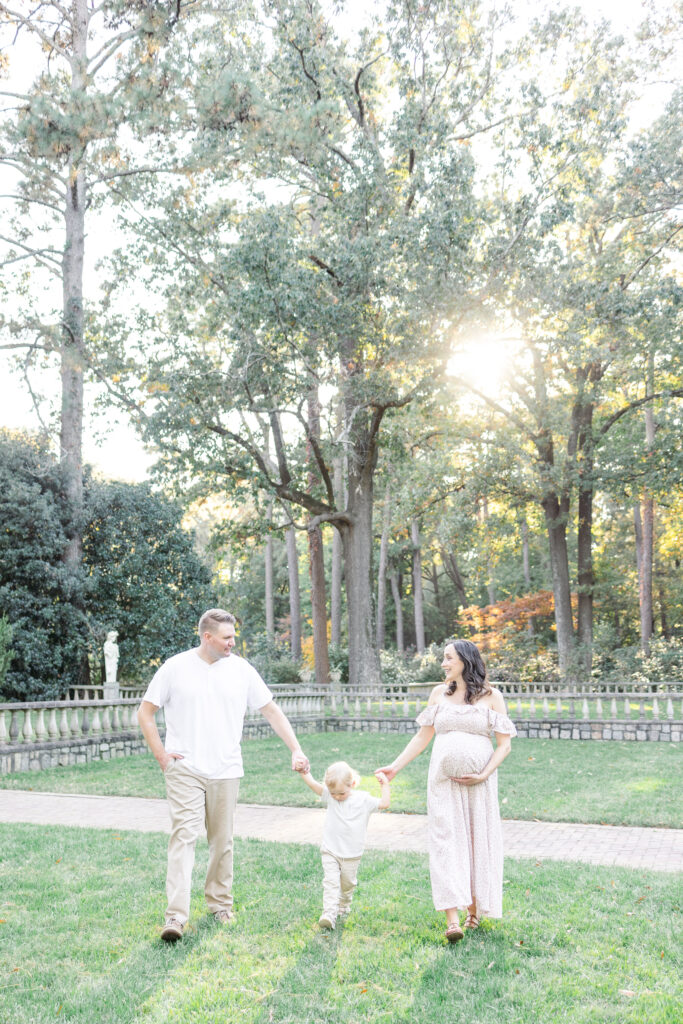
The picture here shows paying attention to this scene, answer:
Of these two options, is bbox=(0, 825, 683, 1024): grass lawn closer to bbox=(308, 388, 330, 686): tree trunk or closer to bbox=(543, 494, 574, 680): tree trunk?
bbox=(308, 388, 330, 686): tree trunk

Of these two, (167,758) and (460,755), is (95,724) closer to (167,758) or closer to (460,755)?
Result: (167,758)

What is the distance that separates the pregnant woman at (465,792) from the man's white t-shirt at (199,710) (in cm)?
102

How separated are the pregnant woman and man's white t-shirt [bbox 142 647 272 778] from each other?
1021 mm

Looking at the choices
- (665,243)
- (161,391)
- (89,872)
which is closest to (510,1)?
(665,243)

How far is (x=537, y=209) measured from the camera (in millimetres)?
18922

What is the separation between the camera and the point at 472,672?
208 inches

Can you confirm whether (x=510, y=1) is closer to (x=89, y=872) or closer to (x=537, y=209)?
(x=537, y=209)

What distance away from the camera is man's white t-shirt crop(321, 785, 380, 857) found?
5.20 metres

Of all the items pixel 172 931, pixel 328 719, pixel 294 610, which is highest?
pixel 294 610

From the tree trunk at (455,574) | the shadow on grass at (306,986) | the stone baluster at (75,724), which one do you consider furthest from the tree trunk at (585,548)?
the shadow on grass at (306,986)

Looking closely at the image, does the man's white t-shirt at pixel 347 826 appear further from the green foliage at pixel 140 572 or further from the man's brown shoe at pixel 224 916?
the green foliage at pixel 140 572

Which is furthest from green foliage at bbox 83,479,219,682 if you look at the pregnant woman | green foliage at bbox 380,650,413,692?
the pregnant woman

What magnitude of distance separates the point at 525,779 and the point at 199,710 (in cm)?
813

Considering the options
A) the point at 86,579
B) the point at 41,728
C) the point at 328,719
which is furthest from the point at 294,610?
the point at 41,728
